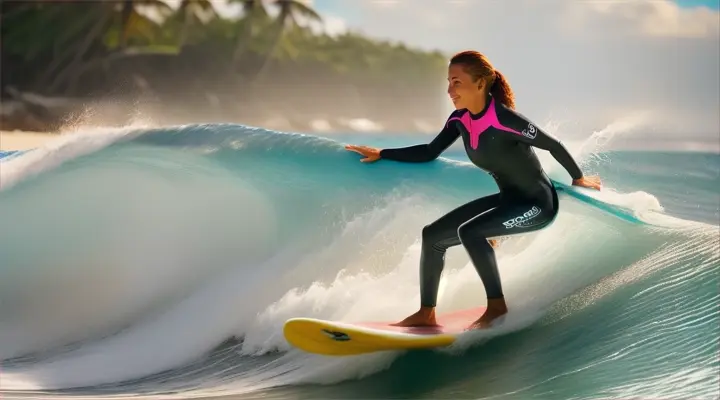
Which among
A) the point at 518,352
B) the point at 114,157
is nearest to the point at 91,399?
the point at 114,157

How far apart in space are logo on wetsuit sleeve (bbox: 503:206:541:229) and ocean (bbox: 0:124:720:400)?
0.70 ft

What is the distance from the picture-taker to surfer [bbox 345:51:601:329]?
2359mm

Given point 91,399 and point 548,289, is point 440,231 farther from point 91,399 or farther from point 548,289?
point 91,399

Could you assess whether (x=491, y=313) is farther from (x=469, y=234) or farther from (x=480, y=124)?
(x=480, y=124)

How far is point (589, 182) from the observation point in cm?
252

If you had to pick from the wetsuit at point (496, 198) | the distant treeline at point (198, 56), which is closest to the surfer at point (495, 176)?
the wetsuit at point (496, 198)

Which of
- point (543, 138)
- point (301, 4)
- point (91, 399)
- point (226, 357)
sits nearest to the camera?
point (543, 138)

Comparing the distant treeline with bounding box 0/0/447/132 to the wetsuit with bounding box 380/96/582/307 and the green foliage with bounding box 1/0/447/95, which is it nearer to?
the green foliage with bounding box 1/0/447/95

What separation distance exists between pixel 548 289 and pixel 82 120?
2236 mm

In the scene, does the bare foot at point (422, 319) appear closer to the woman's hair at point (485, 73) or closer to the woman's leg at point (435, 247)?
the woman's leg at point (435, 247)

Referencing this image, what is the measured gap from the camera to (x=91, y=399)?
251 centimetres

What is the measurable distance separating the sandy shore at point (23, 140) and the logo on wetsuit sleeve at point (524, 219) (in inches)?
83.9

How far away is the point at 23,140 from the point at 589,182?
2.55m

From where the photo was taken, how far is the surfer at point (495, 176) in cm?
236
